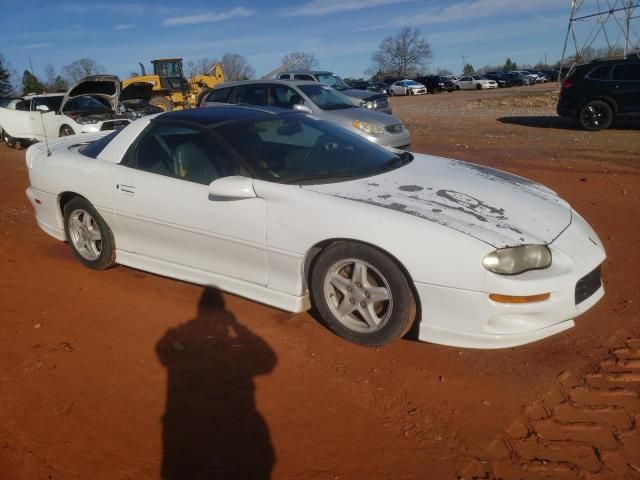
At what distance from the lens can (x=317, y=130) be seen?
435 cm

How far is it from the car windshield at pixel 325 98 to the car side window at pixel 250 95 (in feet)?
2.58

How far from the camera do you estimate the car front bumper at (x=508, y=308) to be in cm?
291

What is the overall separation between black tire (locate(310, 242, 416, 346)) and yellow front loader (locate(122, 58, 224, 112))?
51.6 feet

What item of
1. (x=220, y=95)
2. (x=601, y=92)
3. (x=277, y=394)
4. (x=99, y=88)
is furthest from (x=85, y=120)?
(x=601, y=92)

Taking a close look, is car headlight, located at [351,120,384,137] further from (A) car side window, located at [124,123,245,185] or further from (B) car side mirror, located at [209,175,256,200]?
(B) car side mirror, located at [209,175,256,200]

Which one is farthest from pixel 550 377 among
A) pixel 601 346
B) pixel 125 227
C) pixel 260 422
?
pixel 125 227

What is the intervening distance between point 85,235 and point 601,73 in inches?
502

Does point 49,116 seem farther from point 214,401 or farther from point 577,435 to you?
point 577,435

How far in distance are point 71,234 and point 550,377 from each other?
13.1ft

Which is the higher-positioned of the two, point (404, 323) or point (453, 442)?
point (404, 323)

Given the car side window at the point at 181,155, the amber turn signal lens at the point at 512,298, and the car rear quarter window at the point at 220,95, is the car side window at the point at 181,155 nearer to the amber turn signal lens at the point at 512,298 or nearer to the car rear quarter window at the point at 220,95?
the amber turn signal lens at the point at 512,298

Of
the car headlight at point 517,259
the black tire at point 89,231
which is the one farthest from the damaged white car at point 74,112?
the car headlight at point 517,259

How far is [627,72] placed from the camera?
41.8 feet

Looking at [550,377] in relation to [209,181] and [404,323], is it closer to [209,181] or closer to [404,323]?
[404,323]
